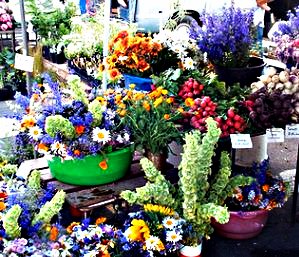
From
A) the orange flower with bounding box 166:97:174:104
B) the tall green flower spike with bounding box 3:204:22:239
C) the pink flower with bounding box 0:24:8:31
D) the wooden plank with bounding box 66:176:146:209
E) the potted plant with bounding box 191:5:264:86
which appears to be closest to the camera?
the tall green flower spike with bounding box 3:204:22:239

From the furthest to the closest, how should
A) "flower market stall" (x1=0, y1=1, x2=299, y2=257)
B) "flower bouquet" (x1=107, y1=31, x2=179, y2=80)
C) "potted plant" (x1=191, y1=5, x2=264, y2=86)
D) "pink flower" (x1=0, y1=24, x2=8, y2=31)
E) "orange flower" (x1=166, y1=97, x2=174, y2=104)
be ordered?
"pink flower" (x1=0, y1=24, x2=8, y2=31) < "flower bouquet" (x1=107, y1=31, x2=179, y2=80) < "potted plant" (x1=191, y1=5, x2=264, y2=86) < "orange flower" (x1=166, y1=97, x2=174, y2=104) < "flower market stall" (x1=0, y1=1, x2=299, y2=257)

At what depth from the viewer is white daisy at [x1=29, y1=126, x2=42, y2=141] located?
7.34ft

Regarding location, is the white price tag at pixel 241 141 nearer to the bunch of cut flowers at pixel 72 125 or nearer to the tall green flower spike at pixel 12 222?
the bunch of cut flowers at pixel 72 125

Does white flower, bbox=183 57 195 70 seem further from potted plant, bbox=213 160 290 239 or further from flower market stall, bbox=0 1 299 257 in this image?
potted plant, bbox=213 160 290 239

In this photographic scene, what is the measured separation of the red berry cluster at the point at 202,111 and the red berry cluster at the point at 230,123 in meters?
0.06

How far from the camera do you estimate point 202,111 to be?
2.47m

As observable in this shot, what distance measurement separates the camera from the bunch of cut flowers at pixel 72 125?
7.19 feet

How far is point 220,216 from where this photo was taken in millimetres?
2047

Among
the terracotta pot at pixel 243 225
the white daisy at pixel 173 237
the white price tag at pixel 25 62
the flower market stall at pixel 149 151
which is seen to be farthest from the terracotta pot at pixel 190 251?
the white price tag at pixel 25 62

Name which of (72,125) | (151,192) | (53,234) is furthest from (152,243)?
(72,125)

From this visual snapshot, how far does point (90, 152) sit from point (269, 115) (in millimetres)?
918

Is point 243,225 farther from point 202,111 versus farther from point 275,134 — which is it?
point 202,111

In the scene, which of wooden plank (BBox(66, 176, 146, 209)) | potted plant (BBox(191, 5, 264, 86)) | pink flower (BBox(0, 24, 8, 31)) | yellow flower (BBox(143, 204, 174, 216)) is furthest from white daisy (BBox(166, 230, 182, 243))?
pink flower (BBox(0, 24, 8, 31))

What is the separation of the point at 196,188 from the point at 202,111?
483 mm
